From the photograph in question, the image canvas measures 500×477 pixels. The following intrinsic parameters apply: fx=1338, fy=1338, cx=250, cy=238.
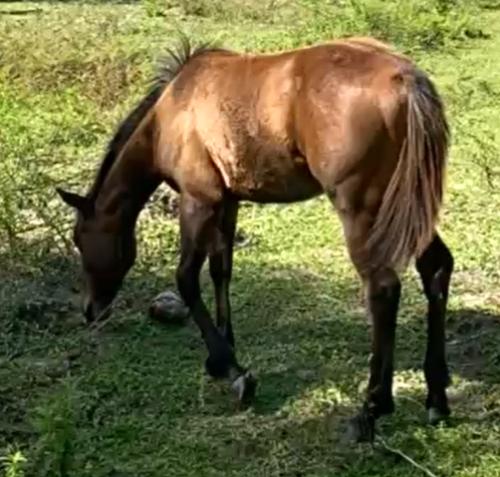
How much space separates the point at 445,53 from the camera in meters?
12.8

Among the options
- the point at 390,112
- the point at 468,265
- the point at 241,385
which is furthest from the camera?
the point at 468,265

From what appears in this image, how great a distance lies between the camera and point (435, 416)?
214 inches

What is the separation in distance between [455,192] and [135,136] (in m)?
3.00

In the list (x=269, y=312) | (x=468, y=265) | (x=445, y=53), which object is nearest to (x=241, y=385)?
(x=269, y=312)

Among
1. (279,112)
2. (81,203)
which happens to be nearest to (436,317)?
(279,112)

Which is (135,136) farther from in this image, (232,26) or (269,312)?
(232,26)

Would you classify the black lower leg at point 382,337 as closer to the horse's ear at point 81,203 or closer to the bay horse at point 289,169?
the bay horse at point 289,169

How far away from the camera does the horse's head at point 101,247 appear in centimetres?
642

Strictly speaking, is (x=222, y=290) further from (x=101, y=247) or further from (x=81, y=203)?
(x=81, y=203)

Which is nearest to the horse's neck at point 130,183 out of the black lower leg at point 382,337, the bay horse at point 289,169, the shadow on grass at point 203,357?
the bay horse at point 289,169

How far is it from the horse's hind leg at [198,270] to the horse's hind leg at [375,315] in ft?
2.41

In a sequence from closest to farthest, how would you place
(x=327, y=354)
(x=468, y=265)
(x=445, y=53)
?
(x=327, y=354) < (x=468, y=265) < (x=445, y=53)

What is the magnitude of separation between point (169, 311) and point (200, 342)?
0.95 feet

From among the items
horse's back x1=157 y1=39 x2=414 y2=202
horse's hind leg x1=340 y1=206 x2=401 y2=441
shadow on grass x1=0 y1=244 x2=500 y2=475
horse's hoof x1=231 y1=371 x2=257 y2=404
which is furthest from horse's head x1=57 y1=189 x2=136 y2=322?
horse's hind leg x1=340 y1=206 x2=401 y2=441
